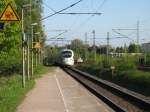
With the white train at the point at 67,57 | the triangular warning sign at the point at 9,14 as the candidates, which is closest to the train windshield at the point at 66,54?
the white train at the point at 67,57

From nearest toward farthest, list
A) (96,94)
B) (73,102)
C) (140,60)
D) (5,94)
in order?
(5,94), (73,102), (96,94), (140,60)

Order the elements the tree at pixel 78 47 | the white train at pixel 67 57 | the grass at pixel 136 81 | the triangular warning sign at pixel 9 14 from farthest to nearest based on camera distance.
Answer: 1. the tree at pixel 78 47
2. the white train at pixel 67 57
3. the grass at pixel 136 81
4. the triangular warning sign at pixel 9 14

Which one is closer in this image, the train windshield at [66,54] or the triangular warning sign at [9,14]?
the triangular warning sign at [9,14]

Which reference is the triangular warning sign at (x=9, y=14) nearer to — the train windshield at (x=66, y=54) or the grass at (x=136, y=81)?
the grass at (x=136, y=81)

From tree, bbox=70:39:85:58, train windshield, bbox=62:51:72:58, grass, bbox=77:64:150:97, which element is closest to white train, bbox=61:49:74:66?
train windshield, bbox=62:51:72:58

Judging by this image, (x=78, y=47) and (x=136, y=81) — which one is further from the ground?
(x=78, y=47)

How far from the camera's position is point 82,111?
20203mm

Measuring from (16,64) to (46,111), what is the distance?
116 ft

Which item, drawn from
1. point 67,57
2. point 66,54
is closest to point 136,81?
point 67,57

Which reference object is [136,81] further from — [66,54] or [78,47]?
[78,47]

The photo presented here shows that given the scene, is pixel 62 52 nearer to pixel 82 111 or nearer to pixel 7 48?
pixel 7 48

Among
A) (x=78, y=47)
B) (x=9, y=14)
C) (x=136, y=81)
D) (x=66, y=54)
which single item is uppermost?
(x=78, y=47)

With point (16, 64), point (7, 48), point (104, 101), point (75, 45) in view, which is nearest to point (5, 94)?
point (104, 101)

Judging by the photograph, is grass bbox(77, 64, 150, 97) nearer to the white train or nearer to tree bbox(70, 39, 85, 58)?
the white train
